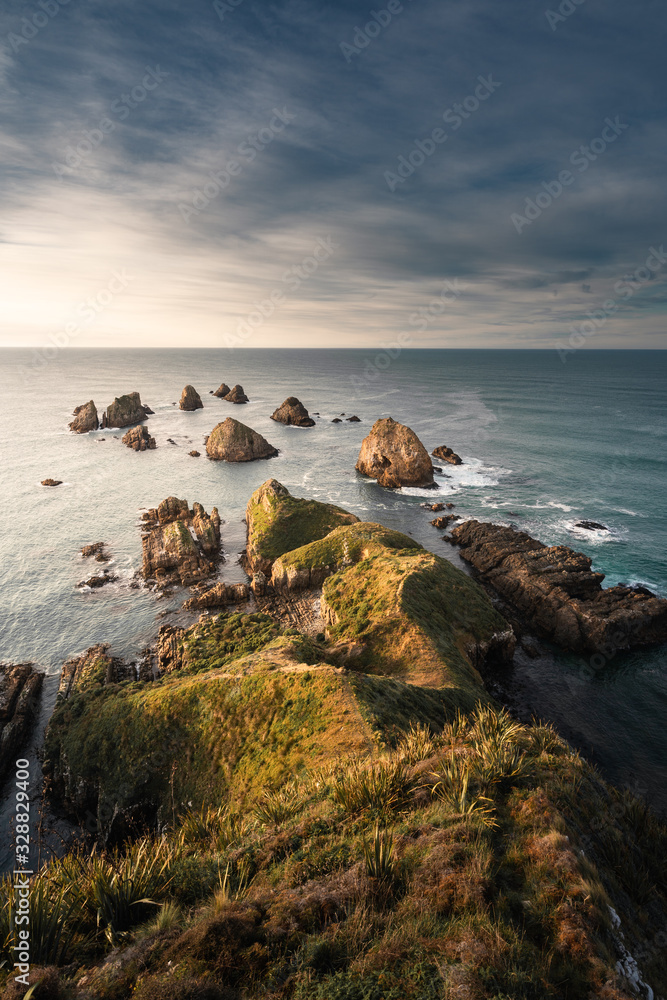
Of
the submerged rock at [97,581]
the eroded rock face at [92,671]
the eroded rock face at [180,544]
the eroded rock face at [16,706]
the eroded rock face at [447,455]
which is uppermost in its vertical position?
the eroded rock face at [447,455]

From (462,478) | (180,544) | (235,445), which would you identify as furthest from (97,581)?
(462,478)

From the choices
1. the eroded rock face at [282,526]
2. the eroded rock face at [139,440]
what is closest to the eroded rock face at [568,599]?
the eroded rock face at [282,526]

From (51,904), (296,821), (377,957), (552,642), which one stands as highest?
(377,957)

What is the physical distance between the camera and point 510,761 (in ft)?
28.5

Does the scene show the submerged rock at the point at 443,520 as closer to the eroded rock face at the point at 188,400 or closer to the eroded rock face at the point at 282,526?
the eroded rock face at the point at 282,526

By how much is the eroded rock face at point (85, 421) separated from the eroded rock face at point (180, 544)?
2222 inches

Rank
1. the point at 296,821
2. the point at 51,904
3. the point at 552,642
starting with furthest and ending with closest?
the point at 552,642, the point at 296,821, the point at 51,904

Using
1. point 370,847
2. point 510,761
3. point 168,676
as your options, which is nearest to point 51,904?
point 370,847

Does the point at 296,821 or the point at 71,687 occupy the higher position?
the point at 296,821

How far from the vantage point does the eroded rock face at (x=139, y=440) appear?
77.1 m

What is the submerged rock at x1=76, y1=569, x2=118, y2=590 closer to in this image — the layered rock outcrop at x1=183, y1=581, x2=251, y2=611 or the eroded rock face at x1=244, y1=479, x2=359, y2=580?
the layered rock outcrop at x1=183, y1=581, x2=251, y2=611

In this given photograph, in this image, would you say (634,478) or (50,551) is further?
(634,478)

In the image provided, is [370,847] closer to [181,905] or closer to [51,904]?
[181,905]

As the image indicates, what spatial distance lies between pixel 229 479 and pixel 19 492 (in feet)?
87.4
